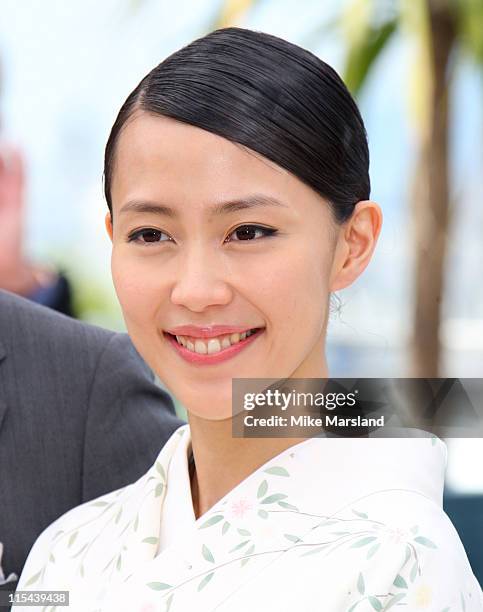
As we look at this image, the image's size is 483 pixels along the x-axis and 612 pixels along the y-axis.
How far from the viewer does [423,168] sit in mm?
4938

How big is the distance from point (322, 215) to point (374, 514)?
0.35 metres

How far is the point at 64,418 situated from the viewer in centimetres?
170

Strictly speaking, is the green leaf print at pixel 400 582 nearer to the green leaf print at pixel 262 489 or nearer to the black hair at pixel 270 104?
the green leaf print at pixel 262 489

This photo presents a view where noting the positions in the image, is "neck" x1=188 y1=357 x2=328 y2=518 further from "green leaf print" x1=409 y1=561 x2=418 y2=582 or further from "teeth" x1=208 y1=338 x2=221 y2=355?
"green leaf print" x1=409 y1=561 x2=418 y2=582

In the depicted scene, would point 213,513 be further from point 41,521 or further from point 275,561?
point 41,521

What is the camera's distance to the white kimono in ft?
3.41

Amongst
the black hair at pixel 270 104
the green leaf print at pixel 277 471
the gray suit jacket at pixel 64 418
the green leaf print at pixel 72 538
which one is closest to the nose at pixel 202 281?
the black hair at pixel 270 104

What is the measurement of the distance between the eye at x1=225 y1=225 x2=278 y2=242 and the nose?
0.11 ft

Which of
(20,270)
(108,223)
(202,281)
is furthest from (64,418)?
(20,270)

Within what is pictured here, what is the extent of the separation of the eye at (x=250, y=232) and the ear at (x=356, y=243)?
127 millimetres

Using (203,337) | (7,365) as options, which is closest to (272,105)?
(203,337)

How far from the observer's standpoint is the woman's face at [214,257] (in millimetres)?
1104

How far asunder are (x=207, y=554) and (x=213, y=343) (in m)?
0.25

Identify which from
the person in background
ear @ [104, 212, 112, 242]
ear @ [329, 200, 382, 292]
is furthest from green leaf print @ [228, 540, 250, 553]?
the person in background
